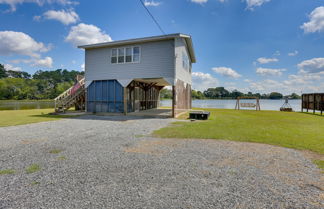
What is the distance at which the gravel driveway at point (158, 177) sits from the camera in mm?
2025

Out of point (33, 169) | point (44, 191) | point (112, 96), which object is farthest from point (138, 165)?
point (112, 96)

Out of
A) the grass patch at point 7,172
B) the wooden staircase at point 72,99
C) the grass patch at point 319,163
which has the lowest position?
the grass patch at point 7,172

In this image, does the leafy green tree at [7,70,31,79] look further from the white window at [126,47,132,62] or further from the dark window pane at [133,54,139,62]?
the dark window pane at [133,54,139,62]

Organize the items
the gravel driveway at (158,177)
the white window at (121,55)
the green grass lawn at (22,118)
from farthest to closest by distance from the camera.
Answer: the white window at (121,55) < the green grass lawn at (22,118) < the gravel driveway at (158,177)

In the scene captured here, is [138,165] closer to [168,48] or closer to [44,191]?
[44,191]

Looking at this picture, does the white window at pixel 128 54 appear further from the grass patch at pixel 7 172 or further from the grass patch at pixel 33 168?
the grass patch at pixel 7 172

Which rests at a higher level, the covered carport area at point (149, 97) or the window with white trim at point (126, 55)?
the window with white trim at point (126, 55)

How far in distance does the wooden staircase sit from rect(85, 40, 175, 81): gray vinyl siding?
257 cm

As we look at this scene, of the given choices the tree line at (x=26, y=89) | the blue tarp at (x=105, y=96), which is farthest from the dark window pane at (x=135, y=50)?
the tree line at (x=26, y=89)

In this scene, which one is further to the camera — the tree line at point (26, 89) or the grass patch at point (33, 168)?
the tree line at point (26, 89)

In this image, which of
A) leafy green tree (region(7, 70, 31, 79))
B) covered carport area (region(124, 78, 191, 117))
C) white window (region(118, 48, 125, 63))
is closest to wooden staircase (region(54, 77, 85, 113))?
covered carport area (region(124, 78, 191, 117))

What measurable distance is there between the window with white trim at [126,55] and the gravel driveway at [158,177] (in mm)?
8904

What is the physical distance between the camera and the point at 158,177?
2699 millimetres

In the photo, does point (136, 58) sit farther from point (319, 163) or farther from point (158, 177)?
point (319, 163)
